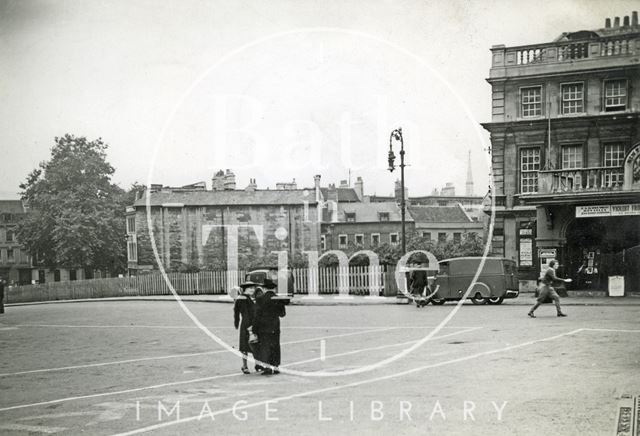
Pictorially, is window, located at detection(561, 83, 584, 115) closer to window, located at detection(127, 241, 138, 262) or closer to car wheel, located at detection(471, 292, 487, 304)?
car wheel, located at detection(471, 292, 487, 304)

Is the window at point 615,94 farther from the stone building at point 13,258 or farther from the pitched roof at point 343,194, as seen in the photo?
the pitched roof at point 343,194

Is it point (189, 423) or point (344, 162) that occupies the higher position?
point (344, 162)

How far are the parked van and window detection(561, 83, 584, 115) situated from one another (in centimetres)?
1008

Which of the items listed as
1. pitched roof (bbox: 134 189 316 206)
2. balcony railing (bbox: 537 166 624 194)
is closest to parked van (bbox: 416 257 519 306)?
balcony railing (bbox: 537 166 624 194)

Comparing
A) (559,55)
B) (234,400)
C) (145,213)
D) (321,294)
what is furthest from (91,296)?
(234,400)

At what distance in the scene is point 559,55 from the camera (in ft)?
107

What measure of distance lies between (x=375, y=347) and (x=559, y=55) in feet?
76.7

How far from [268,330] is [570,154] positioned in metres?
25.5

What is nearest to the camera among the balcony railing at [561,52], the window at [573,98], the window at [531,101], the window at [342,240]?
the balcony railing at [561,52]

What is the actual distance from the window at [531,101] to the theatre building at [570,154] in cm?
5

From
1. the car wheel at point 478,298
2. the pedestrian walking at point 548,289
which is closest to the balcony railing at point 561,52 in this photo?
the car wheel at point 478,298

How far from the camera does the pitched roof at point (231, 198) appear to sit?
42.8 metres

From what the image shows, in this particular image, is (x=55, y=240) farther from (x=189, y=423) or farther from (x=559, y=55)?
(x=189, y=423)

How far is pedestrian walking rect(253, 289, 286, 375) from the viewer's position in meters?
11.2
